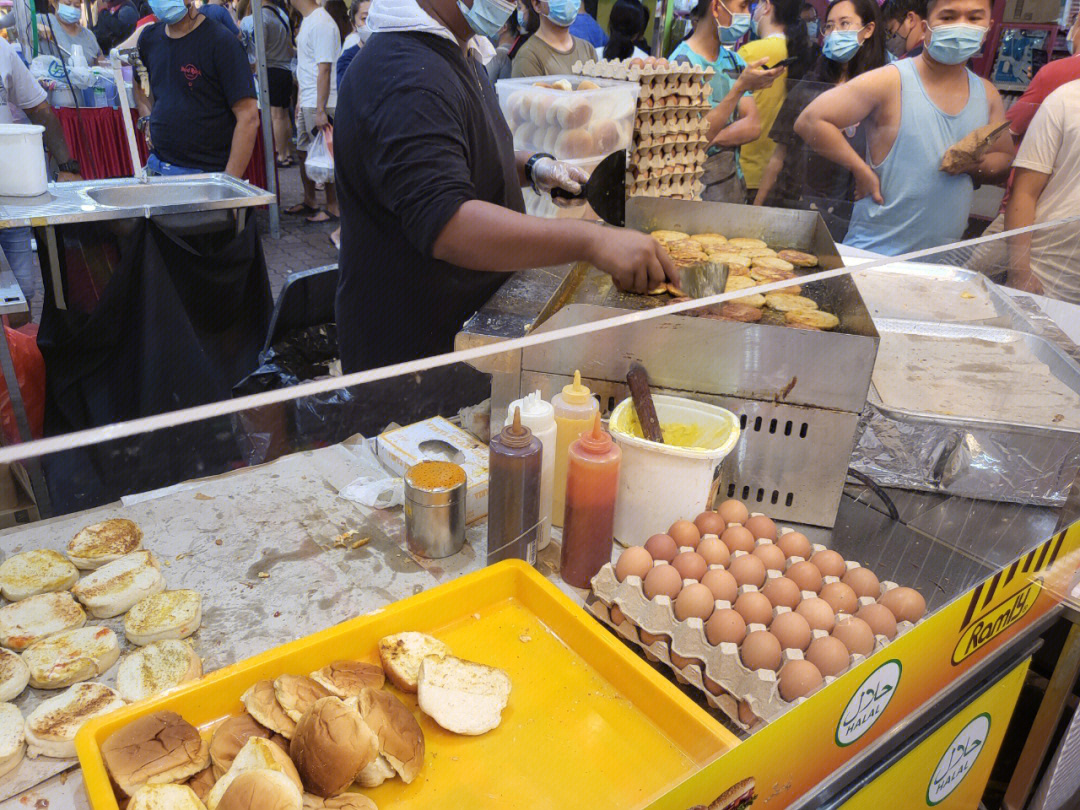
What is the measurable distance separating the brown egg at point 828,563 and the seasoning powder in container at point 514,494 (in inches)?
19.2

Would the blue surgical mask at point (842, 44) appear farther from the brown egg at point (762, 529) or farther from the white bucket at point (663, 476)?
the brown egg at point (762, 529)

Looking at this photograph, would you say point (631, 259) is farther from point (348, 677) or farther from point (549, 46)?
point (549, 46)

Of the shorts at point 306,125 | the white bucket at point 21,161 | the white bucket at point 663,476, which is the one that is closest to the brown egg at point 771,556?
the white bucket at point 663,476

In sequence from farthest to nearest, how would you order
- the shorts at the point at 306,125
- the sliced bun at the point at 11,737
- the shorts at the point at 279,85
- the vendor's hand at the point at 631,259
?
1. the shorts at the point at 279,85
2. the shorts at the point at 306,125
3. the vendor's hand at the point at 631,259
4. the sliced bun at the point at 11,737

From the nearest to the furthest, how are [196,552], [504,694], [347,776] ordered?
[347,776] < [504,694] < [196,552]

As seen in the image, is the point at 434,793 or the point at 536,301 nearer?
the point at 434,793

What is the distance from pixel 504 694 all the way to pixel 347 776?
0.82ft

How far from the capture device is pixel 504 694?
1.09 metres

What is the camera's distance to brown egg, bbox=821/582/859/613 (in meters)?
1.21

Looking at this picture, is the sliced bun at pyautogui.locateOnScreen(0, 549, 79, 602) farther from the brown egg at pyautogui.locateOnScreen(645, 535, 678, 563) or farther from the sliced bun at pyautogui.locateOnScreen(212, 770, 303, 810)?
the brown egg at pyautogui.locateOnScreen(645, 535, 678, 563)

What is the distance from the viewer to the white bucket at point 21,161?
3113 millimetres

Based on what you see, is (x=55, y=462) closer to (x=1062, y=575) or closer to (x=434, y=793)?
(x=434, y=793)

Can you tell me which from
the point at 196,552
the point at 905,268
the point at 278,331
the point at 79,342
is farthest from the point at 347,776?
the point at 79,342

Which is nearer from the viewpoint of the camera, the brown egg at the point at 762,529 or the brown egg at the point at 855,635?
the brown egg at the point at 855,635
